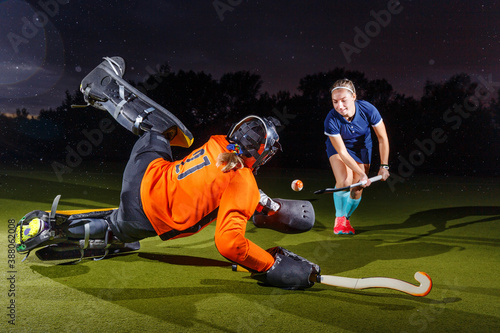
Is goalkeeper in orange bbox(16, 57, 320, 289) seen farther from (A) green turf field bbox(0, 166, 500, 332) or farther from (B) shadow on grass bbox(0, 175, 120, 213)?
(B) shadow on grass bbox(0, 175, 120, 213)

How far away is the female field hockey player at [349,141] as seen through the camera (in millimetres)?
4961

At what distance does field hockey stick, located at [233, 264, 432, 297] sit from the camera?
8.67 feet

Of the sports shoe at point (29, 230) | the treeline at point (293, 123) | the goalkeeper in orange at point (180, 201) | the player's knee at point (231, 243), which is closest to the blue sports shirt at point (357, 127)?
the goalkeeper in orange at point (180, 201)

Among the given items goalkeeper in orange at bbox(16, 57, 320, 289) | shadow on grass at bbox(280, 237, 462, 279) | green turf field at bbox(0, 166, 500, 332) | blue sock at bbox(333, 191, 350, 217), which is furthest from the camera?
blue sock at bbox(333, 191, 350, 217)

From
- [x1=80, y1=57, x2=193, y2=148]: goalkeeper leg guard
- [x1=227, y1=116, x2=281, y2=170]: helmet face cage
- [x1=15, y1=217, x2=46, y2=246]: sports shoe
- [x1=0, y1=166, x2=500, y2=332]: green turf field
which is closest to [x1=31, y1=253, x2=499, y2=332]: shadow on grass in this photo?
[x1=0, y1=166, x2=500, y2=332]: green turf field

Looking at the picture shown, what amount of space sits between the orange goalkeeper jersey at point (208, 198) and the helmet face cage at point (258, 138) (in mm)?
112

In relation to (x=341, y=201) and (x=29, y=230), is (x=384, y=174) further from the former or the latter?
(x=29, y=230)

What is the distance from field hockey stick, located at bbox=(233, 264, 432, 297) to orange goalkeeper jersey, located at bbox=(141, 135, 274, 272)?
470 millimetres

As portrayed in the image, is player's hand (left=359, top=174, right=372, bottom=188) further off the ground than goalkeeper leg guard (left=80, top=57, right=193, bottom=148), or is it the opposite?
goalkeeper leg guard (left=80, top=57, right=193, bottom=148)

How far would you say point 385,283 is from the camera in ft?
9.04

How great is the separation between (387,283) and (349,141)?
2828mm

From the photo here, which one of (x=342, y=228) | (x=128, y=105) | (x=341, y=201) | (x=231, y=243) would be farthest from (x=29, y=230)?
(x=341, y=201)

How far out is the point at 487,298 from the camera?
111 inches

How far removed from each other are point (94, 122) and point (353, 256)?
1001 inches
